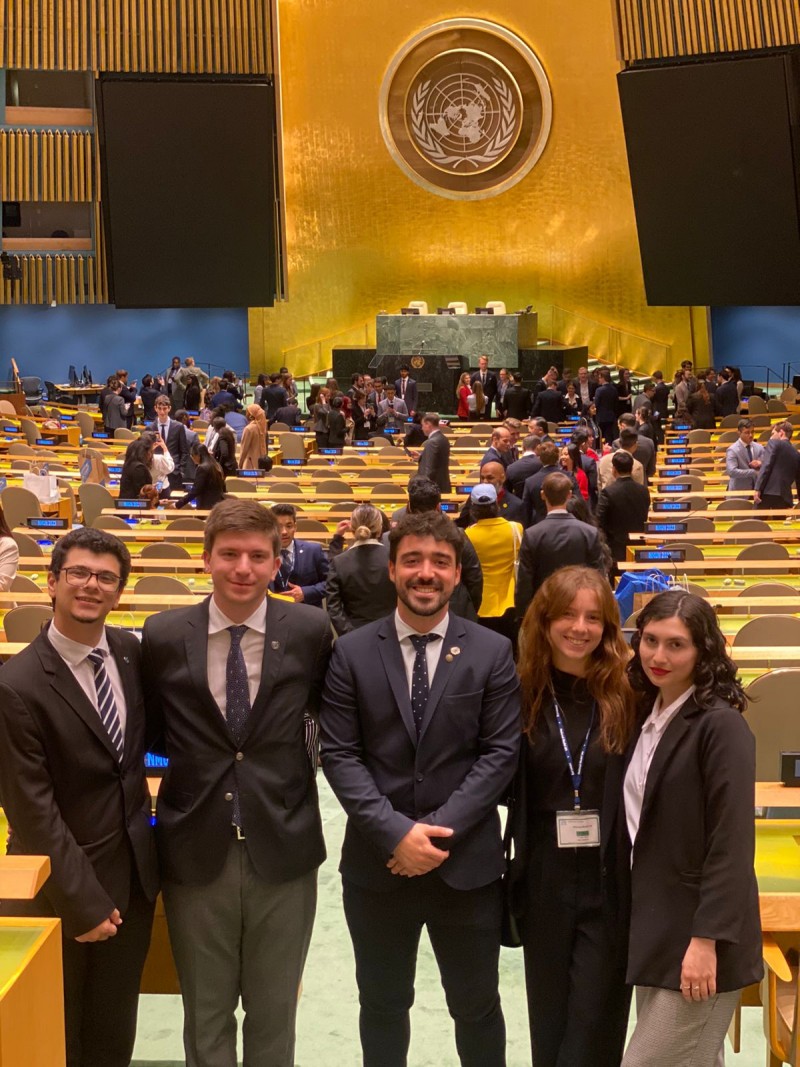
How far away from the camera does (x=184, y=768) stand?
119 inches

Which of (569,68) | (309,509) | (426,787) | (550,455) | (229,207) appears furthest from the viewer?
(569,68)

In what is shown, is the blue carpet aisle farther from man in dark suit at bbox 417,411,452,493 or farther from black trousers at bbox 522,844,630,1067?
man in dark suit at bbox 417,411,452,493

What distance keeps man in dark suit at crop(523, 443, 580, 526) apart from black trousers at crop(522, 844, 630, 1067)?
5511 millimetres

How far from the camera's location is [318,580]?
656cm

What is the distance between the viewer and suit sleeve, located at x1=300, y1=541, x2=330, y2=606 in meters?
6.43

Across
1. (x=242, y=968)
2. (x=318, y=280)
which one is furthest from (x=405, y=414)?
(x=242, y=968)

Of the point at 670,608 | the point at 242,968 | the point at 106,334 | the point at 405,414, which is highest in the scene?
the point at 106,334

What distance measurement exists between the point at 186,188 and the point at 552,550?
52.2 feet

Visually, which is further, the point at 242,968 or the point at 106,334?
the point at 106,334

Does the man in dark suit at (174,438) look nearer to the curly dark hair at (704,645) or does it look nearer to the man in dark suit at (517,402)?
the man in dark suit at (517,402)

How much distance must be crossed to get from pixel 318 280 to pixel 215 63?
6.07 metres

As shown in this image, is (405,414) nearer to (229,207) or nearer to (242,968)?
(229,207)

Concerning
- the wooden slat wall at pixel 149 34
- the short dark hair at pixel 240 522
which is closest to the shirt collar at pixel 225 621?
the short dark hair at pixel 240 522

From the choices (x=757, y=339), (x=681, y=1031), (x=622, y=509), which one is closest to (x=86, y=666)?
(x=681, y=1031)
